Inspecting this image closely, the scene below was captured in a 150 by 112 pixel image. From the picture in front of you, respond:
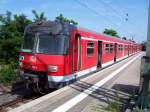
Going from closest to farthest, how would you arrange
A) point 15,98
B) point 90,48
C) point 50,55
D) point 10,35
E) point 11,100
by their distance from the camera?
point 50,55
point 11,100
point 15,98
point 90,48
point 10,35

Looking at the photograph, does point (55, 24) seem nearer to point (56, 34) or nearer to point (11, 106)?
point (56, 34)

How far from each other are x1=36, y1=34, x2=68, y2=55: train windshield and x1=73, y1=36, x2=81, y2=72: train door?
94cm

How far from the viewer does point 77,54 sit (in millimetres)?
11922

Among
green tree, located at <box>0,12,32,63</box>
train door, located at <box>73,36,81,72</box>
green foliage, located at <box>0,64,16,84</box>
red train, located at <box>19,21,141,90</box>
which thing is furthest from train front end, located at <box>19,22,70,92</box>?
green tree, located at <box>0,12,32,63</box>

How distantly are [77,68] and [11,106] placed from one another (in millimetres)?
3357

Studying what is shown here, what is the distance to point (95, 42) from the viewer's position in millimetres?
15977

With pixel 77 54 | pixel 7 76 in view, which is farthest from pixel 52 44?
pixel 7 76

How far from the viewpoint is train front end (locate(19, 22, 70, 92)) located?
34.2 feet

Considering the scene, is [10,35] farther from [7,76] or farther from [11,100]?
[11,100]

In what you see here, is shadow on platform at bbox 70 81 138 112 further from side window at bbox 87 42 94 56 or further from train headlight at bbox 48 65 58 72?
side window at bbox 87 42 94 56

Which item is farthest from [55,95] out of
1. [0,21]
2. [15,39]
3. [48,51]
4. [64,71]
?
[0,21]

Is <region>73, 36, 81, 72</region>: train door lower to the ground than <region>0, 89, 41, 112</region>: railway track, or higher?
higher

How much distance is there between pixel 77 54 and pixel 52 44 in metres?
1.54

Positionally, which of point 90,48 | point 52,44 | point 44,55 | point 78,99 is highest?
point 52,44
